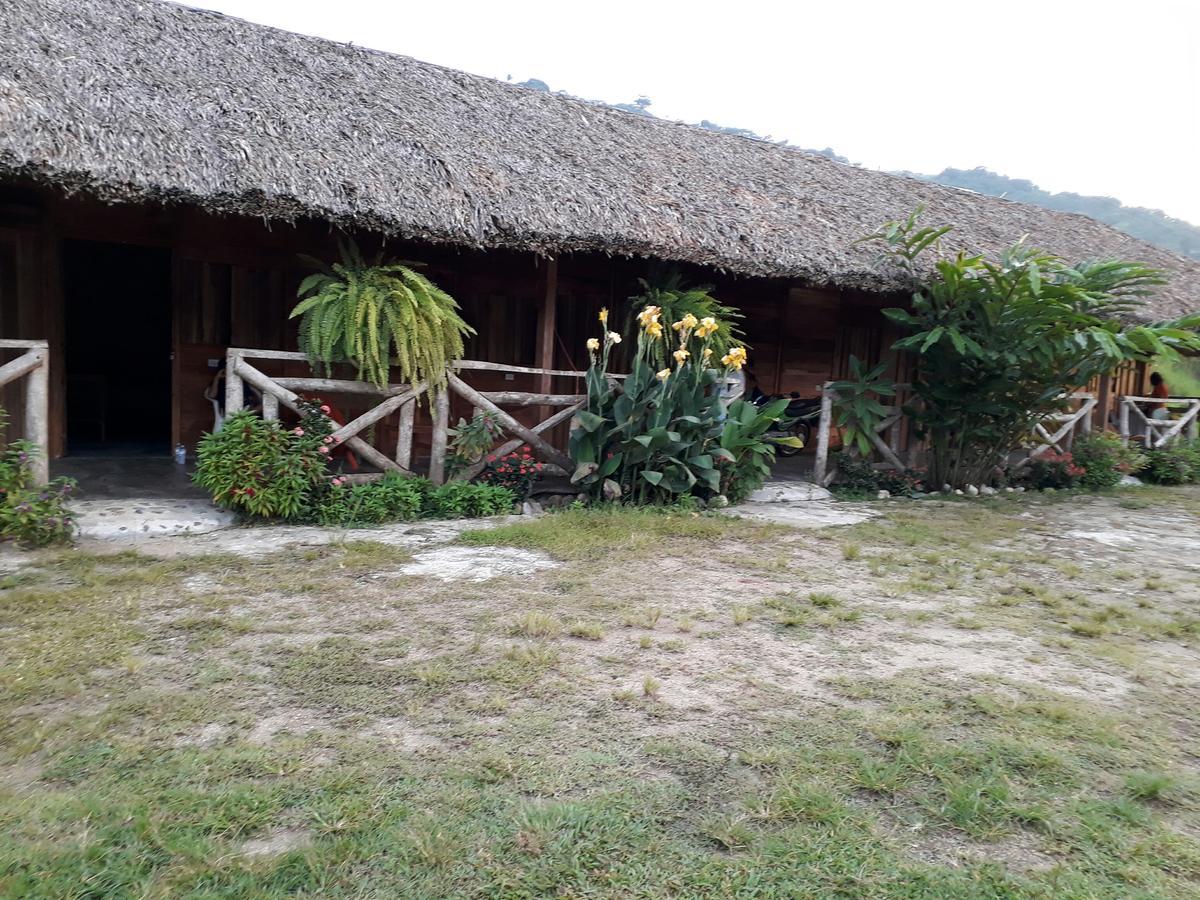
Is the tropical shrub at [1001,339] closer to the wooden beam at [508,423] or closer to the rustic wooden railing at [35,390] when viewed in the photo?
the wooden beam at [508,423]

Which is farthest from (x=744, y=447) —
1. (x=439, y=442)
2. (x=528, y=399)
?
(x=439, y=442)

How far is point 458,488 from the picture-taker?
6.98m

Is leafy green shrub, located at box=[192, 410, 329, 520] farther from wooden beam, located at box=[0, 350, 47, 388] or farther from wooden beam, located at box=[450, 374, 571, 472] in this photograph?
wooden beam, located at box=[450, 374, 571, 472]

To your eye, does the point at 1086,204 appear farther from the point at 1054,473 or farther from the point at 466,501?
the point at 466,501

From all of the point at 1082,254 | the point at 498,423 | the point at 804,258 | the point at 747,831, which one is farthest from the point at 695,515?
the point at 1082,254

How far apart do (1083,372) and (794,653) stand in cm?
621

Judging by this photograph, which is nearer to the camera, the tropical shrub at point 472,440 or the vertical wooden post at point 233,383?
the vertical wooden post at point 233,383

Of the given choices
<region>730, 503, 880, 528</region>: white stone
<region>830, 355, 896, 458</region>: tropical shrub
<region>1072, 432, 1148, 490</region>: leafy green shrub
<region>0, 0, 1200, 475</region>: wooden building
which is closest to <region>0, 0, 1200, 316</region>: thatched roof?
<region>0, 0, 1200, 475</region>: wooden building

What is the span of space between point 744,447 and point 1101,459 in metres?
5.63

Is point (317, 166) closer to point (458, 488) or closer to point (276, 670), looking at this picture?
point (458, 488)

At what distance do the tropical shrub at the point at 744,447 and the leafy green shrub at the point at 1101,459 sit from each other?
16.6 feet

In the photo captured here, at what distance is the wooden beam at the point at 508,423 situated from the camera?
23.7ft

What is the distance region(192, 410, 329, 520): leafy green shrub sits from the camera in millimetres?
6051

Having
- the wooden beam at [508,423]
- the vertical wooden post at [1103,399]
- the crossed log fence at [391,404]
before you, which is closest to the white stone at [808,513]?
the crossed log fence at [391,404]
